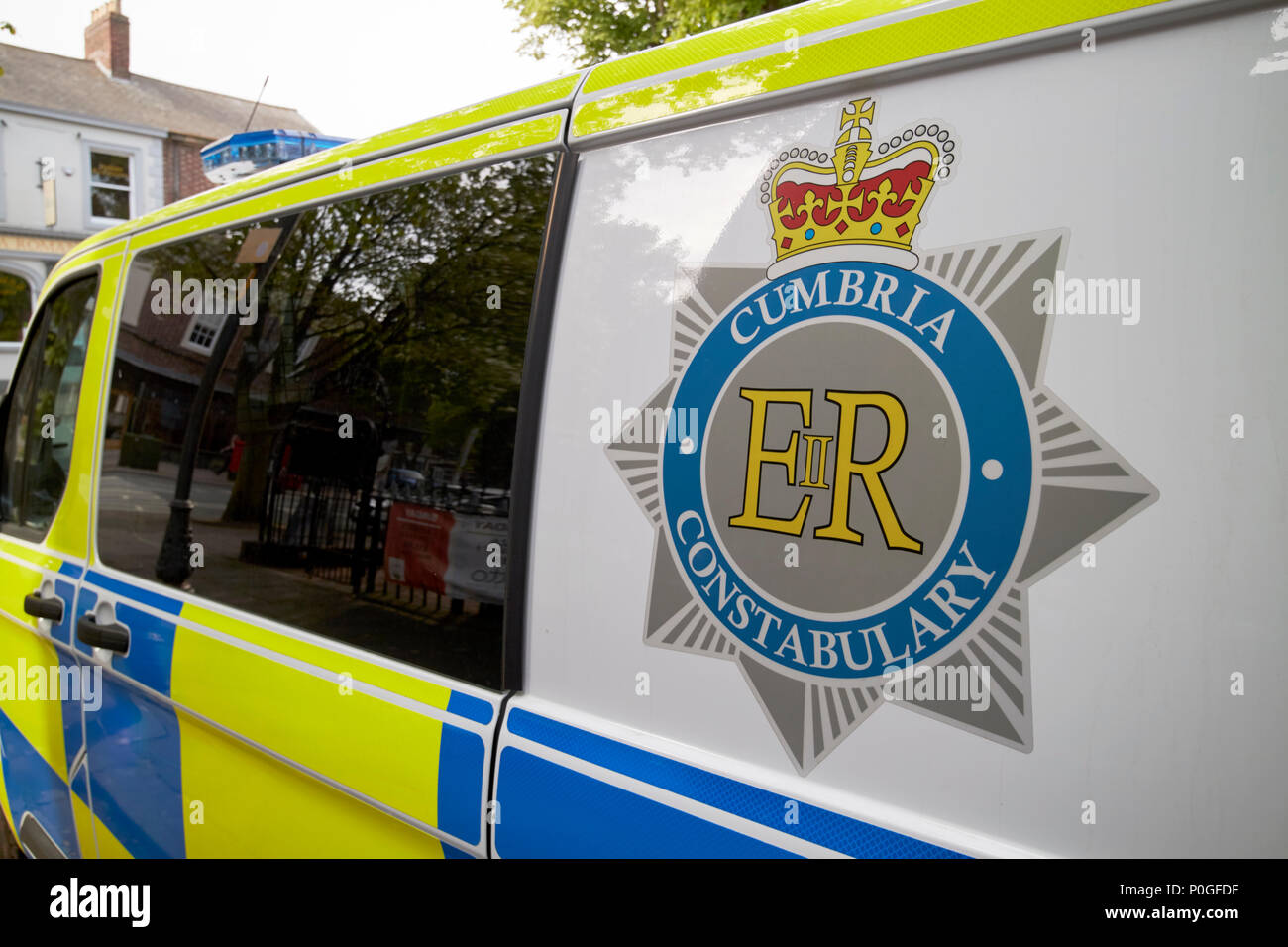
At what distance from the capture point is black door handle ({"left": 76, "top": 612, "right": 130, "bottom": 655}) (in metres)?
2.30

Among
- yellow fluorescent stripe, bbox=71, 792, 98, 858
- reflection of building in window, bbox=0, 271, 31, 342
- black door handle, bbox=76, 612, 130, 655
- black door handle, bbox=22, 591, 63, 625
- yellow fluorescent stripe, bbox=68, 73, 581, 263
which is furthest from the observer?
reflection of building in window, bbox=0, 271, 31, 342

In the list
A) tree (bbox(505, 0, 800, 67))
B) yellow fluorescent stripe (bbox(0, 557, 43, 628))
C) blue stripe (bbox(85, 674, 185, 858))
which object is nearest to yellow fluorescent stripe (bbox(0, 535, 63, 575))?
yellow fluorescent stripe (bbox(0, 557, 43, 628))

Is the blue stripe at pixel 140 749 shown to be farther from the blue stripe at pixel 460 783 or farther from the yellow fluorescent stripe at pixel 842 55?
the yellow fluorescent stripe at pixel 842 55

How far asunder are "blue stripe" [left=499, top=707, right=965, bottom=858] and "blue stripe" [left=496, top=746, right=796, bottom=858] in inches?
0.9

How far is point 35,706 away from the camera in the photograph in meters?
2.89

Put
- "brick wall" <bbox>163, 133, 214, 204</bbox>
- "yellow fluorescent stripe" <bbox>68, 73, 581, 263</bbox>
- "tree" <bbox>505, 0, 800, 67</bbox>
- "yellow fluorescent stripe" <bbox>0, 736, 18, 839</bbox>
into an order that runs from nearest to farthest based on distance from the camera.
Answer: "yellow fluorescent stripe" <bbox>68, 73, 581, 263</bbox> < "yellow fluorescent stripe" <bbox>0, 736, 18, 839</bbox> < "tree" <bbox>505, 0, 800, 67</bbox> < "brick wall" <bbox>163, 133, 214, 204</bbox>

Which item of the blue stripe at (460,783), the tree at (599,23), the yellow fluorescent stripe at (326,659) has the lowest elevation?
the blue stripe at (460,783)

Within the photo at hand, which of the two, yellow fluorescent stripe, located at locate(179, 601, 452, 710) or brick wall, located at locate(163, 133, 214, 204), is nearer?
yellow fluorescent stripe, located at locate(179, 601, 452, 710)

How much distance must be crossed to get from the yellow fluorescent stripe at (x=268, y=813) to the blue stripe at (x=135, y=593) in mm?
273

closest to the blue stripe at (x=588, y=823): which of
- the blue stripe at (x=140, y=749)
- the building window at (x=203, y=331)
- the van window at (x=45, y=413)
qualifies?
the blue stripe at (x=140, y=749)

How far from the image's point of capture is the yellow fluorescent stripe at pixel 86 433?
2656mm

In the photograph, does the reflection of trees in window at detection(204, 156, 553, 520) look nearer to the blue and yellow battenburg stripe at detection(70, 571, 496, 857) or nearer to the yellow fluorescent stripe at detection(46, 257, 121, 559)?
the blue and yellow battenburg stripe at detection(70, 571, 496, 857)

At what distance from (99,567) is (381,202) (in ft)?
4.87

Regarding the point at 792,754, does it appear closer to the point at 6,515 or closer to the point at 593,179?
the point at 593,179
